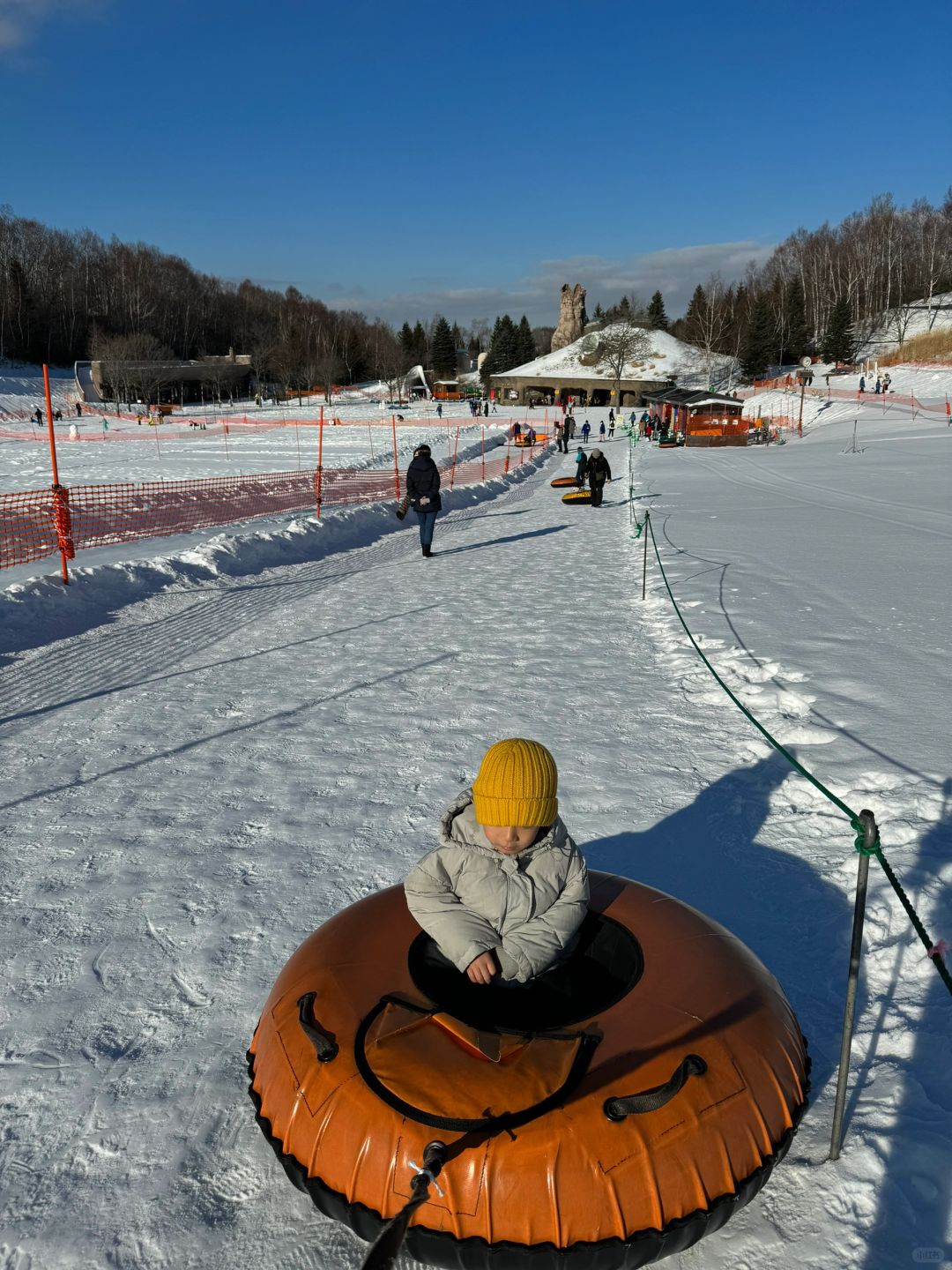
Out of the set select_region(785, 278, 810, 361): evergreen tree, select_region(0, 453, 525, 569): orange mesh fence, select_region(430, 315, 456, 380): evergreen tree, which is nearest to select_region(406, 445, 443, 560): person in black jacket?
select_region(0, 453, 525, 569): orange mesh fence

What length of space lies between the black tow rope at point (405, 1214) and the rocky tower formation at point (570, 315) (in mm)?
109165

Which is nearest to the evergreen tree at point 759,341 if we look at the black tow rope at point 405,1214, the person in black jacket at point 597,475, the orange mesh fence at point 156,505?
the orange mesh fence at point 156,505

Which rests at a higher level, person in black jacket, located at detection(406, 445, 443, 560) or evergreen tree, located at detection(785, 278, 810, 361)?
evergreen tree, located at detection(785, 278, 810, 361)

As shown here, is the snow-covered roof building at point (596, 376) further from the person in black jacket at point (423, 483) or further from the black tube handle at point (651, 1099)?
the black tube handle at point (651, 1099)

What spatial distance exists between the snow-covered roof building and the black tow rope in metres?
79.1

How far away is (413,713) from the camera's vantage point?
6.48 metres

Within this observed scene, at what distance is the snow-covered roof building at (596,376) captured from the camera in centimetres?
7862

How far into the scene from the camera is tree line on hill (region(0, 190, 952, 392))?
78500 millimetres

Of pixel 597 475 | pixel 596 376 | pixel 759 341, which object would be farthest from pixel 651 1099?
pixel 759 341

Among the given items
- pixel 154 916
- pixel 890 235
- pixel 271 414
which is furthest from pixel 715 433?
pixel 890 235

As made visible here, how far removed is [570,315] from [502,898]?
110633 millimetres

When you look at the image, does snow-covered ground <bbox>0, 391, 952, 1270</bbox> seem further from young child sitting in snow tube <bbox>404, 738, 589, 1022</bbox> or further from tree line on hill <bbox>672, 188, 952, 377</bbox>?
tree line on hill <bbox>672, 188, 952, 377</bbox>

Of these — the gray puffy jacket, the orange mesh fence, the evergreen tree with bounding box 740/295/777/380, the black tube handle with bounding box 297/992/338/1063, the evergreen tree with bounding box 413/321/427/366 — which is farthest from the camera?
the evergreen tree with bounding box 413/321/427/366

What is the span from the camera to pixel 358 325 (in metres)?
124
